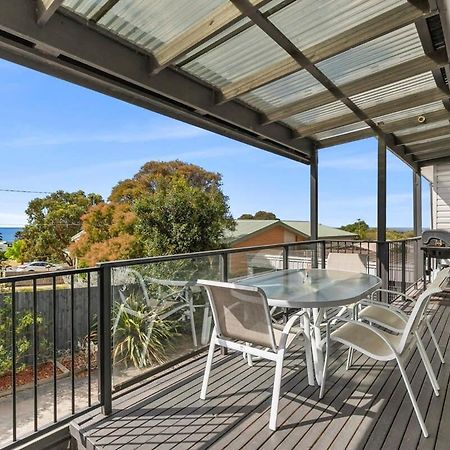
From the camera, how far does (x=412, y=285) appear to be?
686 cm

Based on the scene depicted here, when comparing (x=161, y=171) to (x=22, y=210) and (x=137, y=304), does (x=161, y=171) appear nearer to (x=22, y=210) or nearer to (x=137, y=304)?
(x=22, y=210)

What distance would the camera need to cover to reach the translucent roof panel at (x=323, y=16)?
8.75 feet

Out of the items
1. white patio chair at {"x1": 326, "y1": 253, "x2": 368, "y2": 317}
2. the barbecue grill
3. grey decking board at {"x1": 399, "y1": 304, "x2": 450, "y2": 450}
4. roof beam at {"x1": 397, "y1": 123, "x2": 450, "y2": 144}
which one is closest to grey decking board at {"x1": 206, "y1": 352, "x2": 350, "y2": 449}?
grey decking board at {"x1": 399, "y1": 304, "x2": 450, "y2": 450}

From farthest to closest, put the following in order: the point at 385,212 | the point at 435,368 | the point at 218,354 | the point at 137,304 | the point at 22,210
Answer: the point at 22,210, the point at 385,212, the point at 218,354, the point at 435,368, the point at 137,304

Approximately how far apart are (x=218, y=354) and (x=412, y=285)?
200 inches

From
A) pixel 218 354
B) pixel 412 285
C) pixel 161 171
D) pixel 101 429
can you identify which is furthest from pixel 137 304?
pixel 161 171

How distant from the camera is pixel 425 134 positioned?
600 centimetres

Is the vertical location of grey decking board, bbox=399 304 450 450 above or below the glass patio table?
below

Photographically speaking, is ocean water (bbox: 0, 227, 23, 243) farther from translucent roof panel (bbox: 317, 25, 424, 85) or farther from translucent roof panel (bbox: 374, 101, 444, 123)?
translucent roof panel (bbox: 317, 25, 424, 85)

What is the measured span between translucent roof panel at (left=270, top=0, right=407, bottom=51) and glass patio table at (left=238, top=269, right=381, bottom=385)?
2.14m

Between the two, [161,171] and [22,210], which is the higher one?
[161,171]

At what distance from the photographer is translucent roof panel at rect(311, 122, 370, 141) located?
539cm

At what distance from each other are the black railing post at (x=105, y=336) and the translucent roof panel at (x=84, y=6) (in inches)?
72.8

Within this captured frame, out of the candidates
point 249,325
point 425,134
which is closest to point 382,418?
point 249,325
